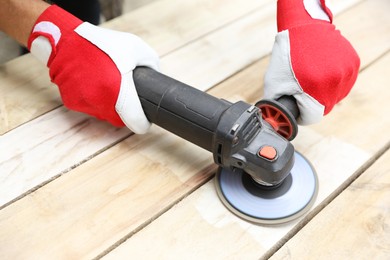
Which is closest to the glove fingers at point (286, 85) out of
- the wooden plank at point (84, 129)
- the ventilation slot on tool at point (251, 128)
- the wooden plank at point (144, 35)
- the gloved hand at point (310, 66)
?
the gloved hand at point (310, 66)

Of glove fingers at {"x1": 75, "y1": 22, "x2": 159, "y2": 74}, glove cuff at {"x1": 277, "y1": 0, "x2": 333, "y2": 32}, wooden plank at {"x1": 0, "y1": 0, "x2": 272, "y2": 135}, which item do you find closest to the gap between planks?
glove cuff at {"x1": 277, "y1": 0, "x2": 333, "y2": 32}

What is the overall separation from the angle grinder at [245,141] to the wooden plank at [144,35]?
29cm

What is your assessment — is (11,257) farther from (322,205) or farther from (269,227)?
(322,205)

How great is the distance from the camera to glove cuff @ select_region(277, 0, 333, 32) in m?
0.93

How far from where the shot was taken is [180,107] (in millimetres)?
838

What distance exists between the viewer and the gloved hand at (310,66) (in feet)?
2.79

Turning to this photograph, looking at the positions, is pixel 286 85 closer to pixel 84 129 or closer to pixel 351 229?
pixel 351 229

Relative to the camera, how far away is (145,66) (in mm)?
935

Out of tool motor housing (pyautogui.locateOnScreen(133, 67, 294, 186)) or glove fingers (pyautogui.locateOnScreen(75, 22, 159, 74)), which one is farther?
glove fingers (pyautogui.locateOnScreen(75, 22, 159, 74))

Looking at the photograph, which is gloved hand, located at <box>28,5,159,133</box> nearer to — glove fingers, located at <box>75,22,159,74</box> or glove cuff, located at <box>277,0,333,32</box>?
glove fingers, located at <box>75,22,159,74</box>

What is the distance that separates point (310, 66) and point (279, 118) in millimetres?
111

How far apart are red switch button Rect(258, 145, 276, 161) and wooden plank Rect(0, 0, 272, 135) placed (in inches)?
20.1

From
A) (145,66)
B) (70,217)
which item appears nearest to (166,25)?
(145,66)

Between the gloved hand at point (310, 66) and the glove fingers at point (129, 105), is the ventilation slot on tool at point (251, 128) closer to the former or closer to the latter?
the gloved hand at point (310, 66)
